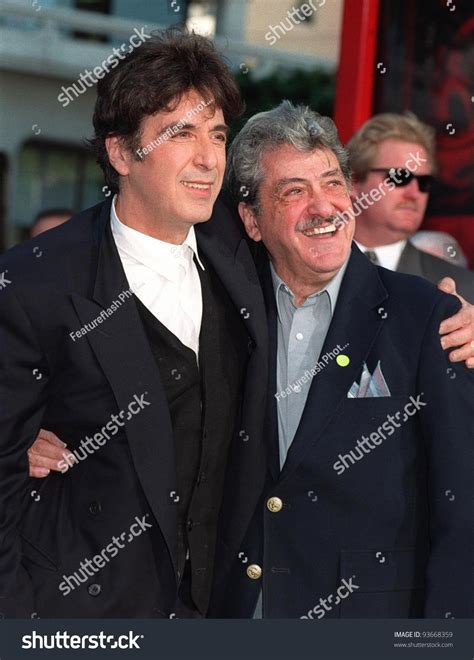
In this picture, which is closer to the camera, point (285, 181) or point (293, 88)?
point (285, 181)

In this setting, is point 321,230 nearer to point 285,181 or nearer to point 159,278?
point 285,181

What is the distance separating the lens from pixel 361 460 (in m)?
3.13

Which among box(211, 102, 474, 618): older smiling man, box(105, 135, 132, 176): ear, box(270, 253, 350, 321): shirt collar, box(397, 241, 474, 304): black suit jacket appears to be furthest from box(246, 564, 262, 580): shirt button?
box(397, 241, 474, 304): black suit jacket

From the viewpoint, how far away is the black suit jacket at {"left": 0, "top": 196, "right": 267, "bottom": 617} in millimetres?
Answer: 3094

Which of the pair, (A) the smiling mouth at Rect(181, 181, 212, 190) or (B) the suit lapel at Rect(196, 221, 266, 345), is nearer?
(A) the smiling mouth at Rect(181, 181, 212, 190)

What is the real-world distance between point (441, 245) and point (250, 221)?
80.3 inches

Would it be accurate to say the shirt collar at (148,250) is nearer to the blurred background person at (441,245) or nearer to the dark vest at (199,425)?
the dark vest at (199,425)

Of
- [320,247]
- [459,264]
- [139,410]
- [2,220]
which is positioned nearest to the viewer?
[139,410]

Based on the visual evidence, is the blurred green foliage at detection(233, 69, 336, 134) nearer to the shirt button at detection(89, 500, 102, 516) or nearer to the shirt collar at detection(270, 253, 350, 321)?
the shirt collar at detection(270, 253, 350, 321)

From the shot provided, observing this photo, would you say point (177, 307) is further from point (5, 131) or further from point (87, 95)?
point (87, 95)

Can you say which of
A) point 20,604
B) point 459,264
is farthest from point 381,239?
point 20,604

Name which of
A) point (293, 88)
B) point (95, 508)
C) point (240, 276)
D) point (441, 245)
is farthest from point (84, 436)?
point (293, 88)

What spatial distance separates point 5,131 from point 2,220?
65.4 inches

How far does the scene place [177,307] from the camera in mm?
3293
